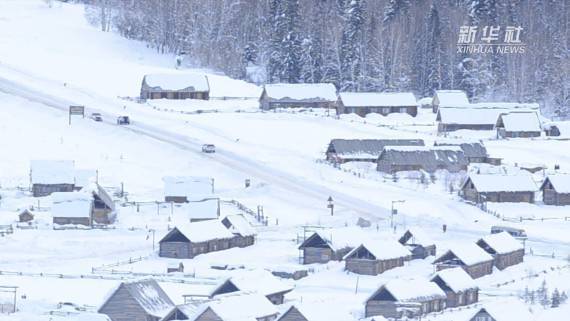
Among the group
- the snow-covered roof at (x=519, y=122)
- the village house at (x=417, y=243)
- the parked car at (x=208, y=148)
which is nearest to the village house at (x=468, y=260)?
the village house at (x=417, y=243)

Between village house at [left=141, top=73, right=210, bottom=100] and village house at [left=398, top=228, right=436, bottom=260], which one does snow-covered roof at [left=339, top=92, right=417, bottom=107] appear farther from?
village house at [left=398, top=228, right=436, bottom=260]

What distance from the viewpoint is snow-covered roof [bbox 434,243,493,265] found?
8162cm

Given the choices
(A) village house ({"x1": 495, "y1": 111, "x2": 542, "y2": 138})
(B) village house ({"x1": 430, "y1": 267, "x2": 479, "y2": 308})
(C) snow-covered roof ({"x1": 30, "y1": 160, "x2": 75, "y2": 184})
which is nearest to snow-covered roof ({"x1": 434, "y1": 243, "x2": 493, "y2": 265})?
(B) village house ({"x1": 430, "y1": 267, "x2": 479, "y2": 308})

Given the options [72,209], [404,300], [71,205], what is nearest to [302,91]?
[71,205]

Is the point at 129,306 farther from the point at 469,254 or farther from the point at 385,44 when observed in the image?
the point at 385,44

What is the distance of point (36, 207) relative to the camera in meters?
95.5

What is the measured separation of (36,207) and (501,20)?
61.4 meters

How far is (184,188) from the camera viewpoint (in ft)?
323

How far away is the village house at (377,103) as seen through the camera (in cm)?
12950

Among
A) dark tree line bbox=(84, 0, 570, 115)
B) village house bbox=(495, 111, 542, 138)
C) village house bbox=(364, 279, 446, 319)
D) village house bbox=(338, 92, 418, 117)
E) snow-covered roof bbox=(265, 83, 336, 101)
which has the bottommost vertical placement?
village house bbox=(364, 279, 446, 319)

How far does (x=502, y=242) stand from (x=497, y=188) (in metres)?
16.8

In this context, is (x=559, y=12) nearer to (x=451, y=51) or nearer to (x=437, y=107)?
(x=451, y=51)

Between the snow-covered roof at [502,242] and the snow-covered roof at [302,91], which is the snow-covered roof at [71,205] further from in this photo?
the snow-covered roof at [302,91]

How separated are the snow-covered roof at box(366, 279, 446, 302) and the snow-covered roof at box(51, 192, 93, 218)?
2397cm
